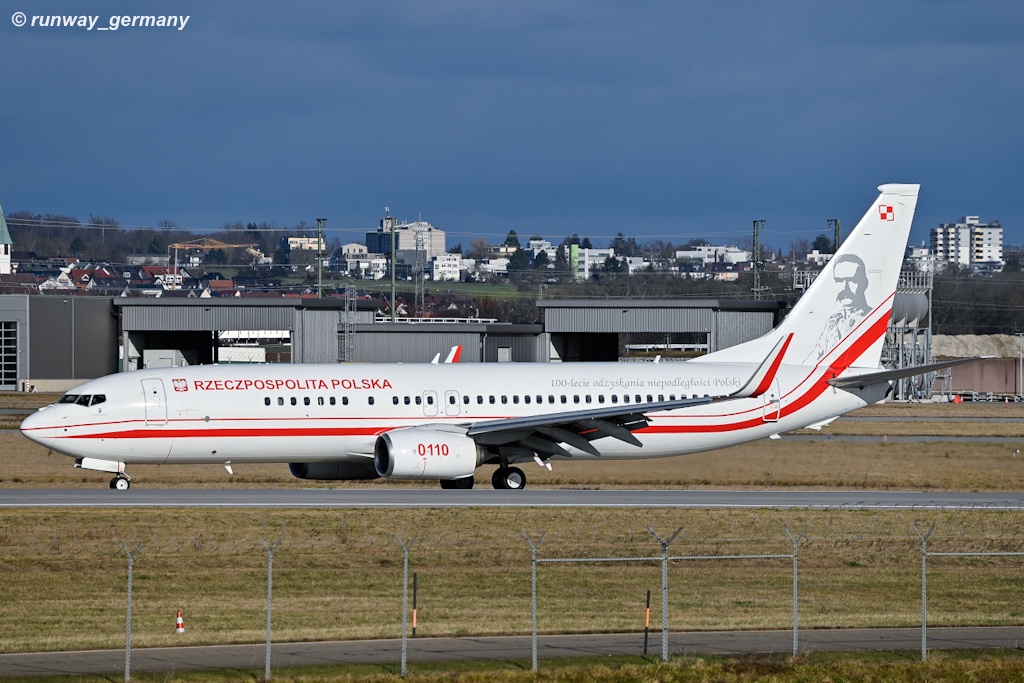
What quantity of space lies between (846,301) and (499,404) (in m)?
12.0

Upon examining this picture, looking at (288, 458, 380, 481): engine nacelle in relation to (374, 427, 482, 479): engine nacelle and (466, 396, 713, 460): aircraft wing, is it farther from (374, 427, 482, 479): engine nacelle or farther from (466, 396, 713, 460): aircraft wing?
(466, 396, 713, 460): aircraft wing

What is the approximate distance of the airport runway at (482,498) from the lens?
34.2 m

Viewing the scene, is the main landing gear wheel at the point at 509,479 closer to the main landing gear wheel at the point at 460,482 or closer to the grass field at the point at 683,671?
the main landing gear wheel at the point at 460,482

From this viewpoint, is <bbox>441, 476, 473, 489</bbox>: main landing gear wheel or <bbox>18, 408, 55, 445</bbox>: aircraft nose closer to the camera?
<bbox>18, 408, 55, 445</bbox>: aircraft nose

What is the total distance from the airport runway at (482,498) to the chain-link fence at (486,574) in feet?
4.51

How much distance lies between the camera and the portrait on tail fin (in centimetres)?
4400

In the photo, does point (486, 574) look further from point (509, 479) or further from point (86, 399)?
point (86, 399)

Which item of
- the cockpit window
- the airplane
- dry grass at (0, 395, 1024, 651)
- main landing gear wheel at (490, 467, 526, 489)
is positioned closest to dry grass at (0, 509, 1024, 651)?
dry grass at (0, 395, 1024, 651)

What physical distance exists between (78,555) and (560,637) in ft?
36.3

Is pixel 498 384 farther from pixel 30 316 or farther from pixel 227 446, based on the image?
pixel 30 316

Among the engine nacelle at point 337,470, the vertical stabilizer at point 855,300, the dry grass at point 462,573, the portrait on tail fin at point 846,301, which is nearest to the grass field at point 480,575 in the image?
the dry grass at point 462,573

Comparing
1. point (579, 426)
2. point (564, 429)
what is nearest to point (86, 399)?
point (564, 429)

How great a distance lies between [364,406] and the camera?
39.1 metres

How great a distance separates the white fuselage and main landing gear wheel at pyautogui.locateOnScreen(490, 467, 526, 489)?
5.08ft
